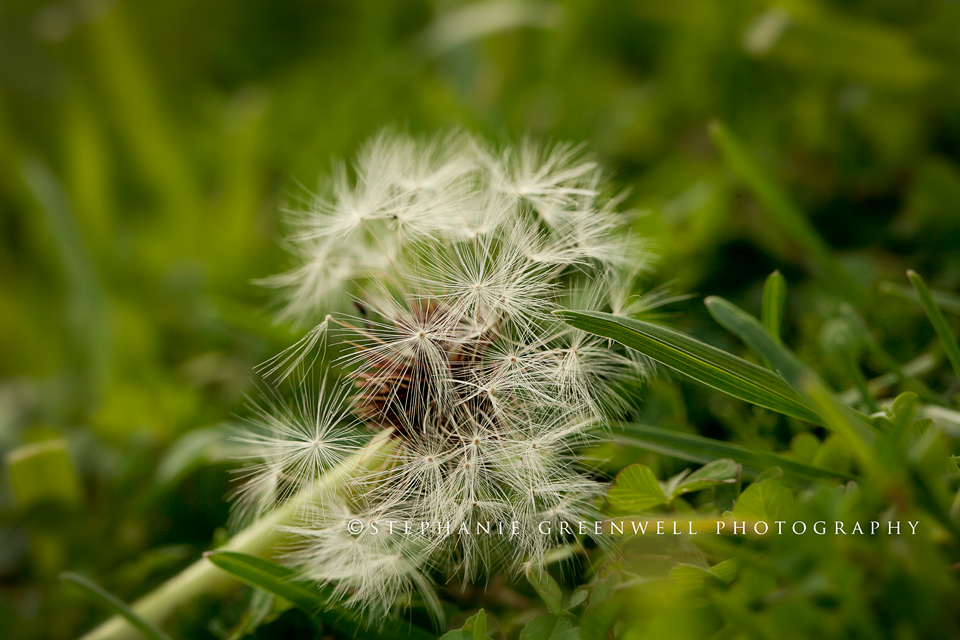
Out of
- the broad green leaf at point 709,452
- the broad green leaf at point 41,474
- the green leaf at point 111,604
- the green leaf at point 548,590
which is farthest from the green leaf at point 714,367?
the broad green leaf at point 41,474

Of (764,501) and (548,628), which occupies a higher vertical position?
(764,501)

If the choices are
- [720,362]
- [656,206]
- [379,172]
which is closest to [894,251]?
[656,206]

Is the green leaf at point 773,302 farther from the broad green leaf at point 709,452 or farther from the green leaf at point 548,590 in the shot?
the green leaf at point 548,590

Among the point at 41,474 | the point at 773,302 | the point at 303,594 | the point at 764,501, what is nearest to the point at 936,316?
the point at 773,302

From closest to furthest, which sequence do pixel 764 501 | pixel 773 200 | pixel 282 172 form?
pixel 764 501 < pixel 773 200 < pixel 282 172

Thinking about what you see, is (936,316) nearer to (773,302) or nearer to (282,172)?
(773,302)

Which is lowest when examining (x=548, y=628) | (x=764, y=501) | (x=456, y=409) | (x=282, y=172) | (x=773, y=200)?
(x=548, y=628)

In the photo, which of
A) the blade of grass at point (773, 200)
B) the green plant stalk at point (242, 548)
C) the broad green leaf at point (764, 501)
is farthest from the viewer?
the blade of grass at point (773, 200)
